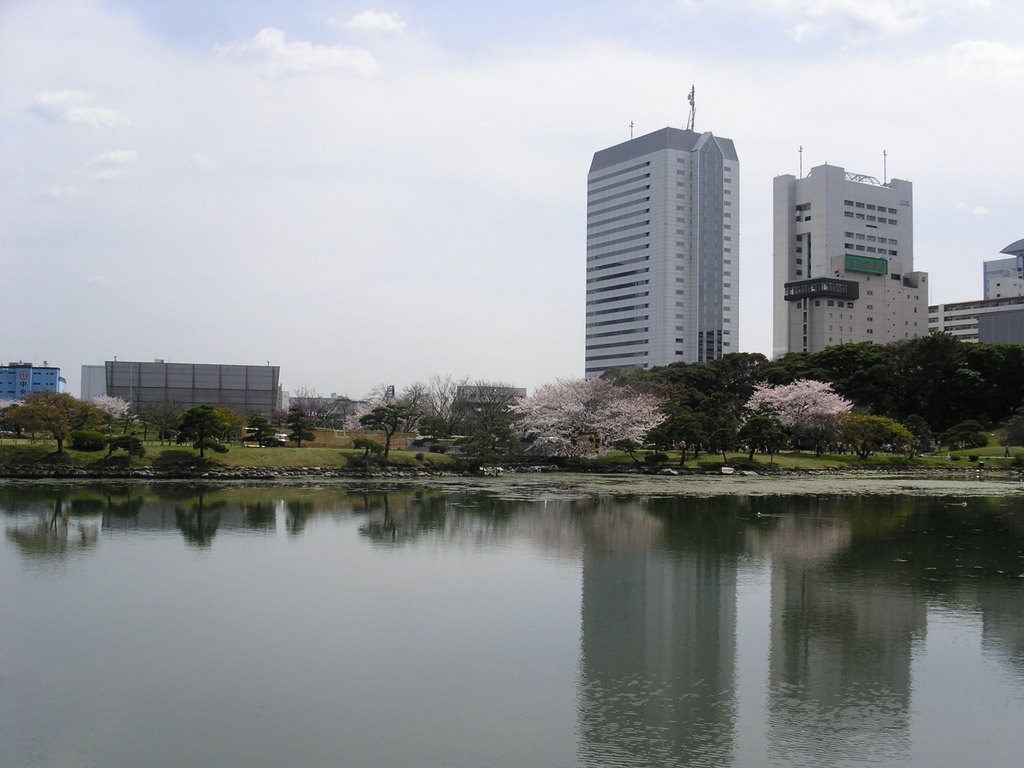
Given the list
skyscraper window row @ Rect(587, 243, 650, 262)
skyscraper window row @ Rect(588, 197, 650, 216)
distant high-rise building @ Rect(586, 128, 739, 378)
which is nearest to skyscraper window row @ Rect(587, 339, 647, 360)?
distant high-rise building @ Rect(586, 128, 739, 378)

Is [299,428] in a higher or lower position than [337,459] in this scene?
higher

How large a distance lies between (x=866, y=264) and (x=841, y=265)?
9.15 feet

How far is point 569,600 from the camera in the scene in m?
10.3

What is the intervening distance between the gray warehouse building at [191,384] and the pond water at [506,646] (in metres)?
38.5

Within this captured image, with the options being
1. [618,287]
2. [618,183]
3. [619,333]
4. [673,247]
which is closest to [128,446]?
[673,247]

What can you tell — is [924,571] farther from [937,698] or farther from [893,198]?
[893,198]

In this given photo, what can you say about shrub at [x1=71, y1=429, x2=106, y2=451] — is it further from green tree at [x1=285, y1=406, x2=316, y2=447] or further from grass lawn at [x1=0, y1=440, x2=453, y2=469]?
green tree at [x1=285, y1=406, x2=316, y2=447]

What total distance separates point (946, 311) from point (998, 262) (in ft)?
94.9

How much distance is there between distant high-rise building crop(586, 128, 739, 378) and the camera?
8894cm

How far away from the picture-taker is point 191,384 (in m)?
54.2

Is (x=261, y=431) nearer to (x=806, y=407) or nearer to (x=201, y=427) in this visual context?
(x=201, y=427)

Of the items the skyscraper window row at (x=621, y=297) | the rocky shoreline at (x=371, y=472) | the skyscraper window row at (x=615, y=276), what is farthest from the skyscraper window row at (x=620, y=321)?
the rocky shoreline at (x=371, y=472)

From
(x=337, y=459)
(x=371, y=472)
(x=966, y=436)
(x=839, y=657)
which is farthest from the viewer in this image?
(x=966, y=436)

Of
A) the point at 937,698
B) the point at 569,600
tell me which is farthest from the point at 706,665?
the point at 569,600
